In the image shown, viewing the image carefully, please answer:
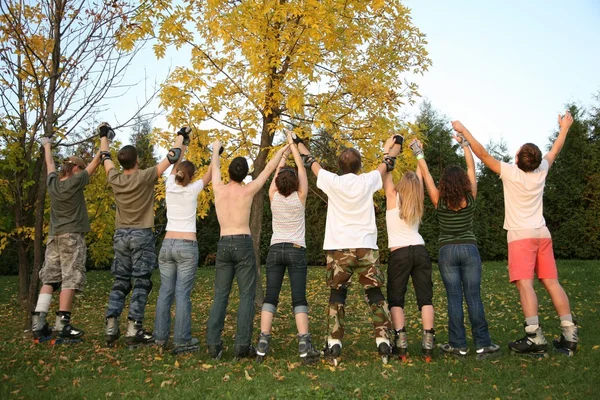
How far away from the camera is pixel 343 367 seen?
4.67 m

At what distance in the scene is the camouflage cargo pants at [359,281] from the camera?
4.84 meters

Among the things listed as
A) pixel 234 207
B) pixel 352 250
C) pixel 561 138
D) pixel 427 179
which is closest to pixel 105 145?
pixel 234 207

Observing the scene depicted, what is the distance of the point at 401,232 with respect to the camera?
17.0ft

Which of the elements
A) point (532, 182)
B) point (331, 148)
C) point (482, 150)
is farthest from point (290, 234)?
point (331, 148)

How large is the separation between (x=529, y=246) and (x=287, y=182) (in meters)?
2.43

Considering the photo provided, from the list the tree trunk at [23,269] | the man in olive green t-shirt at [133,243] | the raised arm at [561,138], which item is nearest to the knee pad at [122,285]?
the man in olive green t-shirt at [133,243]

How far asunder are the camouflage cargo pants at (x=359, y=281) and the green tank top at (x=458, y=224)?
0.81m

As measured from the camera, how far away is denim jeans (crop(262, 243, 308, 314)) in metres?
4.99

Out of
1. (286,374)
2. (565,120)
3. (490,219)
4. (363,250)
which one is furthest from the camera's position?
(490,219)

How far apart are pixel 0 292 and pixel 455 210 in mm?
11949

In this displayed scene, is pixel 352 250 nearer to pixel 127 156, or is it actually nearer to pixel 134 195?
pixel 134 195

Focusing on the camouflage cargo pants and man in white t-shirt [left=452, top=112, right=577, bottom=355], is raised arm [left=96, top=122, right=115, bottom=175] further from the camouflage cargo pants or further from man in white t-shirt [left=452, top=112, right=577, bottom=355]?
man in white t-shirt [left=452, top=112, right=577, bottom=355]

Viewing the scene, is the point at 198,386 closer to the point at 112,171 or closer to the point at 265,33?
the point at 112,171

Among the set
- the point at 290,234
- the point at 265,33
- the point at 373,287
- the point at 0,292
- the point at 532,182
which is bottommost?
the point at 0,292
